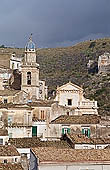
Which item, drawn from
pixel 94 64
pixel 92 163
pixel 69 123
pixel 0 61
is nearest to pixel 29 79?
pixel 0 61

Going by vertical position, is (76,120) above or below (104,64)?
below

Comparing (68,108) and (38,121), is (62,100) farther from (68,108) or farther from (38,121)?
(38,121)

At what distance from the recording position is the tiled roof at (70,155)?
2988cm

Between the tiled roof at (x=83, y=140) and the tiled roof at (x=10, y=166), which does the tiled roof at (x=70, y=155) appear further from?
the tiled roof at (x=83, y=140)

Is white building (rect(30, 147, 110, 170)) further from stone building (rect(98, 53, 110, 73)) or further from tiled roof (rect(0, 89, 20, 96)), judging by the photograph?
stone building (rect(98, 53, 110, 73))

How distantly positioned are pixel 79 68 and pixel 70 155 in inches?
3505

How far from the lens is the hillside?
8788 cm

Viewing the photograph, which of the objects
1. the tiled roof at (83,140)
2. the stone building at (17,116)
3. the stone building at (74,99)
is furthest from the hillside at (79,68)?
the tiled roof at (83,140)

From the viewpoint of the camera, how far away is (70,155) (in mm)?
30922

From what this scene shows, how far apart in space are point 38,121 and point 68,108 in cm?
572

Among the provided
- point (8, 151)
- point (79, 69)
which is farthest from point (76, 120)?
point (79, 69)

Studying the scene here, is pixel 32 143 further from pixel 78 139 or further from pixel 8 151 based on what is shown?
pixel 8 151

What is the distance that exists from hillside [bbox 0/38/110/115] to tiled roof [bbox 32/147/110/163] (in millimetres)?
41239

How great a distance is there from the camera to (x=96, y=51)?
12962 cm
